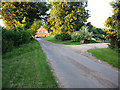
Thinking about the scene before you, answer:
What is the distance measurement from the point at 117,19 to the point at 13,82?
7375mm

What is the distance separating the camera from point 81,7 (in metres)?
20.3

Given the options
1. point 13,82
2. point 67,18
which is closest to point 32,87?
point 13,82

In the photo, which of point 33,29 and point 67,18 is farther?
point 67,18

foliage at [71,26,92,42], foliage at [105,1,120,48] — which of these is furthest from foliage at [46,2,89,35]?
foliage at [105,1,120,48]

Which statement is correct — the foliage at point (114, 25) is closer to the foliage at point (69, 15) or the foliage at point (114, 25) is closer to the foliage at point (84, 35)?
the foliage at point (84, 35)

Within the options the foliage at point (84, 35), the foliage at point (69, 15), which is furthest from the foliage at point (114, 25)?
the foliage at point (69, 15)

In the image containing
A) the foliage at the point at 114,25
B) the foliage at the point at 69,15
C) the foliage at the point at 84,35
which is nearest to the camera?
the foliage at the point at 114,25

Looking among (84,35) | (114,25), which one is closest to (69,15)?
(84,35)

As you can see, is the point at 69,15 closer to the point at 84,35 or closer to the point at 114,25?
the point at 84,35

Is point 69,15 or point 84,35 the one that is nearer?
point 84,35

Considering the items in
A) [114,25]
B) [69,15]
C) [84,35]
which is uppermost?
[69,15]

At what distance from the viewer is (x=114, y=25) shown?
6562mm

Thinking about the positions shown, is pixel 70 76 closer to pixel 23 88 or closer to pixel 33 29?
pixel 23 88

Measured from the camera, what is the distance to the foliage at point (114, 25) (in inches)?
241
